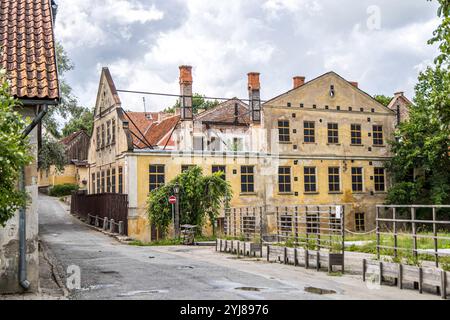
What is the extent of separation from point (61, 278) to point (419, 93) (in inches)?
1264

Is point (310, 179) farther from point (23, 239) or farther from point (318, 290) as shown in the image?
point (23, 239)

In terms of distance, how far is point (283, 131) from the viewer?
124ft

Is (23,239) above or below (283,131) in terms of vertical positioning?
below

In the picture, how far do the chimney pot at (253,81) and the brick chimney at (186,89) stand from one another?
4200mm

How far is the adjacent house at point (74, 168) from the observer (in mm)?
65875

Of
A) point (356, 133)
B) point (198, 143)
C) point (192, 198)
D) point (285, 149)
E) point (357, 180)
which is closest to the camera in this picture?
point (192, 198)

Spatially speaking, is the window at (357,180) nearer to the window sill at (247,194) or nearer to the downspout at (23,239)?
the window sill at (247,194)

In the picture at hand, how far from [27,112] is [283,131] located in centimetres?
2732

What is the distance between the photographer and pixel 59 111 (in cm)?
3725

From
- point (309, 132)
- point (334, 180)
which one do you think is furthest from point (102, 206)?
point (334, 180)

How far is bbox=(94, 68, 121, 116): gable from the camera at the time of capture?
37.8 meters

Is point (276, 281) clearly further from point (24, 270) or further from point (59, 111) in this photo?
point (59, 111)

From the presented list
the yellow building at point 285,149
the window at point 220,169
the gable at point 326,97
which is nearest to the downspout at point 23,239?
the yellow building at point 285,149
